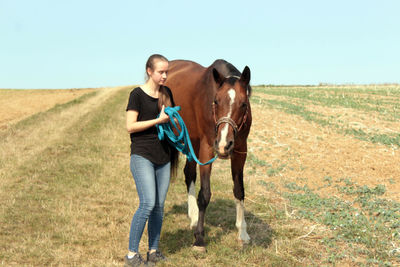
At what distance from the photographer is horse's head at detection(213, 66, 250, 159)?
14.6ft

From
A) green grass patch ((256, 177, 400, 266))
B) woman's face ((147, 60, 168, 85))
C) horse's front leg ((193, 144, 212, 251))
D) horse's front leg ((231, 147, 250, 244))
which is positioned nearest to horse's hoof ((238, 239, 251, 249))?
horse's front leg ((231, 147, 250, 244))

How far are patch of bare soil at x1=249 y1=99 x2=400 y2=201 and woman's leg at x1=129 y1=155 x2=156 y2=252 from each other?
17.0 feet

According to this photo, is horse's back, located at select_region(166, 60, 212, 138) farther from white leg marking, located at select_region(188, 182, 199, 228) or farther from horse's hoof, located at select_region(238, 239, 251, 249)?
horse's hoof, located at select_region(238, 239, 251, 249)

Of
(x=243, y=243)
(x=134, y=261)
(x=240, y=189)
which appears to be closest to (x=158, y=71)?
(x=134, y=261)

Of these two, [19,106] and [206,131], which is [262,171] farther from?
[19,106]

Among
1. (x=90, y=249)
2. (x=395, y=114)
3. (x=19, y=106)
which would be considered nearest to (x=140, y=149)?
(x=90, y=249)

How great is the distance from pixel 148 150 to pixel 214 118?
101 cm

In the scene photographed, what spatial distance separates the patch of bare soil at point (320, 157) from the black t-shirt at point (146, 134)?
5141mm

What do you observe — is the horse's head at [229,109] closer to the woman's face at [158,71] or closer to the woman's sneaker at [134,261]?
the woman's face at [158,71]

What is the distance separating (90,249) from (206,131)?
2.45 meters

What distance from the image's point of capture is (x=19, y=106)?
104 feet

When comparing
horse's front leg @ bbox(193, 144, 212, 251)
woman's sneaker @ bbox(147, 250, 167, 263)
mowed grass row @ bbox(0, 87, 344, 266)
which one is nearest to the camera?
woman's sneaker @ bbox(147, 250, 167, 263)

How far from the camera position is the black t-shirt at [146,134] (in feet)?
14.5

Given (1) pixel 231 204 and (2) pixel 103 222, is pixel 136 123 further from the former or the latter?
(1) pixel 231 204
